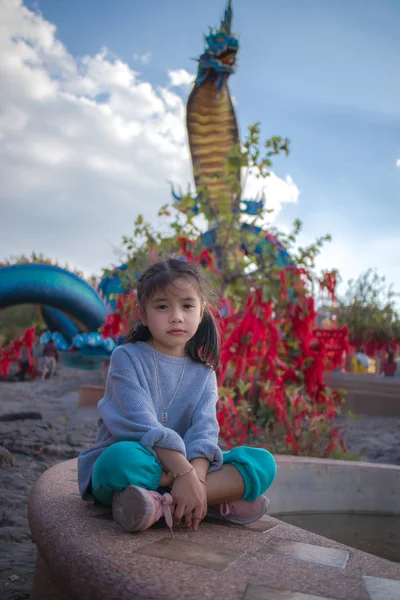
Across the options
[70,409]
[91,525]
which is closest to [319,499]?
[91,525]

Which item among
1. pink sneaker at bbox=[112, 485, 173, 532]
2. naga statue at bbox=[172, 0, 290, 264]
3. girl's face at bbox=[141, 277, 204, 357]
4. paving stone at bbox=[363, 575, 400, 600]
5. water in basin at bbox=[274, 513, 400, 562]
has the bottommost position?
water in basin at bbox=[274, 513, 400, 562]

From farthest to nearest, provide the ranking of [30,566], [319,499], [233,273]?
[233,273] → [319,499] → [30,566]

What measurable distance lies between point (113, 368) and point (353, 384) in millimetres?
8073

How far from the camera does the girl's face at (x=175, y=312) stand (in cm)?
192

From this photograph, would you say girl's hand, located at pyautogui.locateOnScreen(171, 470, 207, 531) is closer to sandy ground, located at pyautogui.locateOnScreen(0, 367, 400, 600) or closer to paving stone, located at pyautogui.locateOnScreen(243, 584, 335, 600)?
paving stone, located at pyautogui.locateOnScreen(243, 584, 335, 600)

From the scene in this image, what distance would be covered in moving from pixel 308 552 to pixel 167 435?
0.53 m

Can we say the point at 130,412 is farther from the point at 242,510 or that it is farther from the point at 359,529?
the point at 359,529

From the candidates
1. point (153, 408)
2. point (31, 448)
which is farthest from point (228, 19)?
point (153, 408)

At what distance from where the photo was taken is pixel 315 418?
181 inches

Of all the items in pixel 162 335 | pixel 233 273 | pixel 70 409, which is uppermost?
pixel 233 273

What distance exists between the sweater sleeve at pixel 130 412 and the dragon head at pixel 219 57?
15.0 meters

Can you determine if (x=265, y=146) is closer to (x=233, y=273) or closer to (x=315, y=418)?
(x=233, y=273)

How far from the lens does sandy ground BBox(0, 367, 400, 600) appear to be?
7.19 ft

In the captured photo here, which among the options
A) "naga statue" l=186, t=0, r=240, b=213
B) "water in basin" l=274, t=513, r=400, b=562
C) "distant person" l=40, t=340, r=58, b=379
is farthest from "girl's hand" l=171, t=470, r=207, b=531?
"naga statue" l=186, t=0, r=240, b=213
